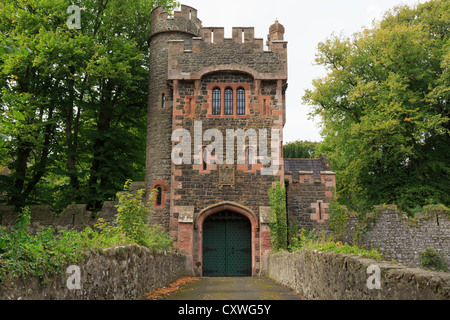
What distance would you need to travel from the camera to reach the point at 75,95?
21.5 m

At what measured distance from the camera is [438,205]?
18.5m

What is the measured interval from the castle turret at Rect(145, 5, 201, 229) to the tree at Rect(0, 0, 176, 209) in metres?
1.53

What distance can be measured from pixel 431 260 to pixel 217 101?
38.3 feet

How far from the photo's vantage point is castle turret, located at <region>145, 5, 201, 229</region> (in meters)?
18.1

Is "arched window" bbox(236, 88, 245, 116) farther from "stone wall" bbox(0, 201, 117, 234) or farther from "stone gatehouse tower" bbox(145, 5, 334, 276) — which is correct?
"stone wall" bbox(0, 201, 117, 234)

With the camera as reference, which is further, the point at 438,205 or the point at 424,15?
the point at 424,15

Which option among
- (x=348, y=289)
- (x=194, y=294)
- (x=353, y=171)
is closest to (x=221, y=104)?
(x=353, y=171)

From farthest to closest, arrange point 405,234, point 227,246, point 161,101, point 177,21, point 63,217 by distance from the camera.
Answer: point 177,21
point 161,101
point 63,217
point 405,234
point 227,246

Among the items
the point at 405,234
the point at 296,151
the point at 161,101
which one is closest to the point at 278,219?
the point at 405,234

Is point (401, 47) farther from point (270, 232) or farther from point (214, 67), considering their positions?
point (270, 232)

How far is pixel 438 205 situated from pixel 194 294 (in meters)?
14.2

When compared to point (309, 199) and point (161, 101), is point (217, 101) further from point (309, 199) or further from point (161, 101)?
point (309, 199)

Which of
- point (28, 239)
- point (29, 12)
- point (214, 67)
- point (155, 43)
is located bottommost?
point (28, 239)

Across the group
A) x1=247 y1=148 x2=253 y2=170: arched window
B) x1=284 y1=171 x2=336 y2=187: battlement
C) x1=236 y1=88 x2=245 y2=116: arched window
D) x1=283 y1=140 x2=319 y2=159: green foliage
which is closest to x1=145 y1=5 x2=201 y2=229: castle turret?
x1=236 y1=88 x2=245 y2=116: arched window
